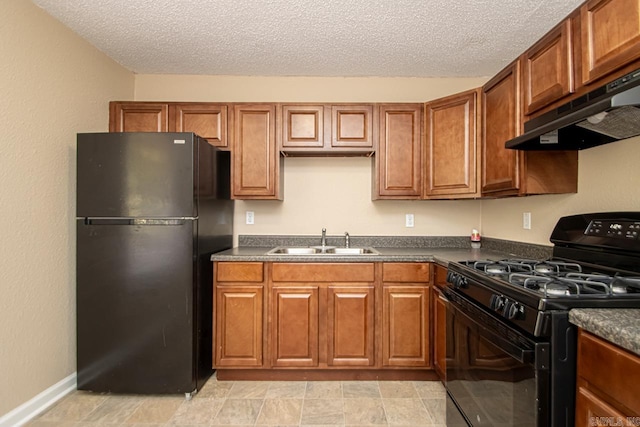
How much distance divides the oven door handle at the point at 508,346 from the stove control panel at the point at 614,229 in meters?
0.80

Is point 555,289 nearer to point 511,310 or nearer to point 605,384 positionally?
point 511,310

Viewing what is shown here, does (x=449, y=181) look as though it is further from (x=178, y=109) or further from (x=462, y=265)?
(x=178, y=109)

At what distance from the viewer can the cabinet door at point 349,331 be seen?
217 centimetres

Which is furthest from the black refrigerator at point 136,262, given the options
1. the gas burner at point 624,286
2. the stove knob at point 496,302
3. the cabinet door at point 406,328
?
the gas burner at point 624,286

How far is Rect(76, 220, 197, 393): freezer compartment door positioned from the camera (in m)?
1.97

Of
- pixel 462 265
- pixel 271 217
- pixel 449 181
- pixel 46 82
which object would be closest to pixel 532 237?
pixel 449 181

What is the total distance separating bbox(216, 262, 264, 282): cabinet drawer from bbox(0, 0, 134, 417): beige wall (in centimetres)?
100

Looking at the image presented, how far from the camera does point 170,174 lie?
197 cm

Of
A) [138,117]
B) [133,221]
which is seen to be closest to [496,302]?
[133,221]

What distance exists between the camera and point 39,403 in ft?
6.03

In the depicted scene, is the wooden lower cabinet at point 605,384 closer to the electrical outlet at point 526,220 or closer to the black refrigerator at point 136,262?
the electrical outlet at point 526,220

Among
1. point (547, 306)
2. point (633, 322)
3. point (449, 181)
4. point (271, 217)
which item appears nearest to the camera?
point (633, 322)

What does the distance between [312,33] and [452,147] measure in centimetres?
131

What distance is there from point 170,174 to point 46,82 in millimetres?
958
